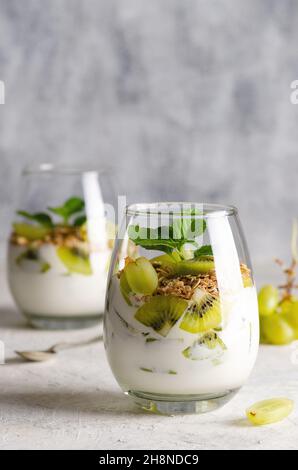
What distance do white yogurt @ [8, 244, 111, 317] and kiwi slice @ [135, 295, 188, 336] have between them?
656mm

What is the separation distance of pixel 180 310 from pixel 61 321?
750mm

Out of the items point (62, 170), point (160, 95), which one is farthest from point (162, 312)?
point (160, 95)

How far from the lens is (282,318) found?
177 centimetres

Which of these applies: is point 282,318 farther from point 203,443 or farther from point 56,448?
point 56,448

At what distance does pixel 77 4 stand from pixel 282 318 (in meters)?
1.58

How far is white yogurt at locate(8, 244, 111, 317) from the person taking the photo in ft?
6.05

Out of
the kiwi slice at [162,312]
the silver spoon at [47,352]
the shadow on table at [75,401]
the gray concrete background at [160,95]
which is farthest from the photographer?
the gray concrete background at [160,95]

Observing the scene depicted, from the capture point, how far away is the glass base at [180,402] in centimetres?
126

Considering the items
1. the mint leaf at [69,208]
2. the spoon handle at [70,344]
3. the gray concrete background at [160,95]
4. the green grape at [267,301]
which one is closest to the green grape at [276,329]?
the green grape at [267,301]

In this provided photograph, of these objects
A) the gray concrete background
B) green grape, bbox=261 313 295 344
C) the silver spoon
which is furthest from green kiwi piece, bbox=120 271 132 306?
the gray concrete background

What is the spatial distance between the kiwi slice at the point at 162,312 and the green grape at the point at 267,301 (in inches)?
23.9

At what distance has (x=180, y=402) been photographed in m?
1.27

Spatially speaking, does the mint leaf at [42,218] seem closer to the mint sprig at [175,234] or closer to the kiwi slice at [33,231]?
the kiwi slice at [33,231]
